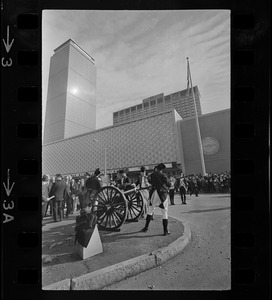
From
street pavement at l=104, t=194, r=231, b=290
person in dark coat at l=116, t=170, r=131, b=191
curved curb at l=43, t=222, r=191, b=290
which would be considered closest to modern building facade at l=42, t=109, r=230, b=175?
street pavement at l=104, t=194, r=231, b=290

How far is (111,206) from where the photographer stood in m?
3.70

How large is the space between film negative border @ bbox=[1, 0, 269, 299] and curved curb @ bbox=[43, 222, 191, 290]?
36 cm

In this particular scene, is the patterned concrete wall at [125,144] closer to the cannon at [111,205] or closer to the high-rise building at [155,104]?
the high-rise building at [155,104]

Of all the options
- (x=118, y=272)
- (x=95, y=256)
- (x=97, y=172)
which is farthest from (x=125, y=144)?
(x=118, y=272)

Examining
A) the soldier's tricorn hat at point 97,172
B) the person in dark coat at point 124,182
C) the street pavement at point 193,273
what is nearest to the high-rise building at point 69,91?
the soldier's tricorn hat at point 97,172

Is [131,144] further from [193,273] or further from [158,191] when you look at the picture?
[193,273]

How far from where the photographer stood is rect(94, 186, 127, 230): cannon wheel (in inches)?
140

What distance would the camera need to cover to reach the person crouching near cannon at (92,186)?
10.2 feet

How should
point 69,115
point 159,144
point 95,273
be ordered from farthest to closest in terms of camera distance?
point 159,144
point 69,115
point 95,273

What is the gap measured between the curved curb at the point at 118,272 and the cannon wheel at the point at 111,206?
1020mm
